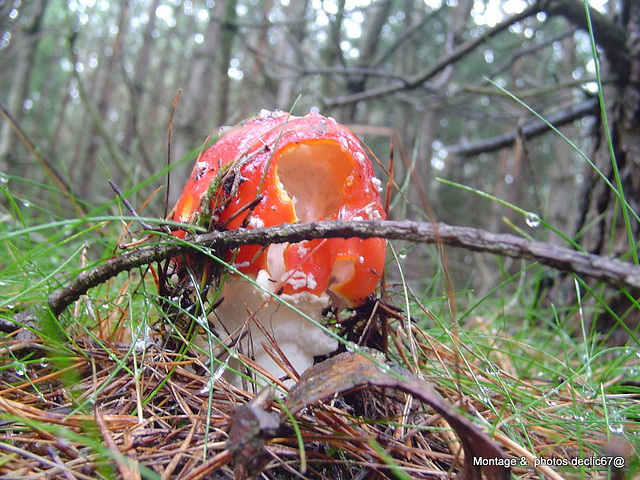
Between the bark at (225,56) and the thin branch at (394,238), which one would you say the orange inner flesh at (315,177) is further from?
the bark at (225,56)

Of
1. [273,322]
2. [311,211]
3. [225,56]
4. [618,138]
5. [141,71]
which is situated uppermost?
[141,71]

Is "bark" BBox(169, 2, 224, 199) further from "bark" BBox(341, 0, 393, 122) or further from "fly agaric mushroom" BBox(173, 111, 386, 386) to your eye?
"fly agaric mushroom" BBox(173, 111, 386, 386)

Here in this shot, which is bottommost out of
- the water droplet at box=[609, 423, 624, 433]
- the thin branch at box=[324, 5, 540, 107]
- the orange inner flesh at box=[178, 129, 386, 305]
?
the water droplet at box=[609, 423, 624, 433]

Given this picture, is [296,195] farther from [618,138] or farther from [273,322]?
[618,138]

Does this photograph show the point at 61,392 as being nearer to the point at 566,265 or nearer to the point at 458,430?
the point at 458,430

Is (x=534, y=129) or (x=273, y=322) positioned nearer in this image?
(x=273, y=322)

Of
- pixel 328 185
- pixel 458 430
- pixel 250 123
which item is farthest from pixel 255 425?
pixel 250 123

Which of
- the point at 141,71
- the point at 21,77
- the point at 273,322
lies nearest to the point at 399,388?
the point at 273,322

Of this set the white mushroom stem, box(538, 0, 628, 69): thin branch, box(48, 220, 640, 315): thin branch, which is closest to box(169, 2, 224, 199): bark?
box(538, 0, 628, 69): thin branch

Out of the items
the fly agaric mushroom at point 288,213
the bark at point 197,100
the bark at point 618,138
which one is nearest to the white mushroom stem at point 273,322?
the fly agaric mushroom at point 288,213
